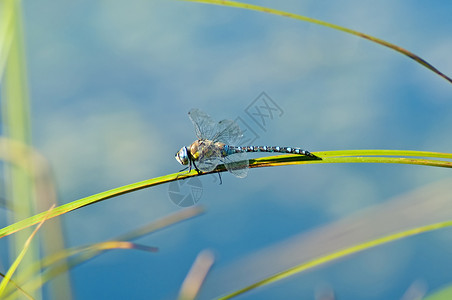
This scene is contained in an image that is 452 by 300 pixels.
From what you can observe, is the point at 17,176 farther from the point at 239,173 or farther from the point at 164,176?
the point at 239,173

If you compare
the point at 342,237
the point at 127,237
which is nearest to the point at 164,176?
the point at 127,237

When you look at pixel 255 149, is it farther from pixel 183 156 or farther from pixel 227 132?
pixel 183 156

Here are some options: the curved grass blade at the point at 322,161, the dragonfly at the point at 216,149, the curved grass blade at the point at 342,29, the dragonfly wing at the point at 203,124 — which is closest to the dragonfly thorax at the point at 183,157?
the dragonfly at the point at 216,149

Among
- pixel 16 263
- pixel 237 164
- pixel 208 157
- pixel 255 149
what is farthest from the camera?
pixel 255 149

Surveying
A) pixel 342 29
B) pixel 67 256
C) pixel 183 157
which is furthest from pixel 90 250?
pixel 342 29

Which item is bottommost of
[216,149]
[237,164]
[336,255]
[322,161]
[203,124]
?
[336,255]

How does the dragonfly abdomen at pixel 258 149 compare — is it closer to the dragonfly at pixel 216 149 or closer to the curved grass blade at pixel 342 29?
the dragonfly at pixel 216 149
